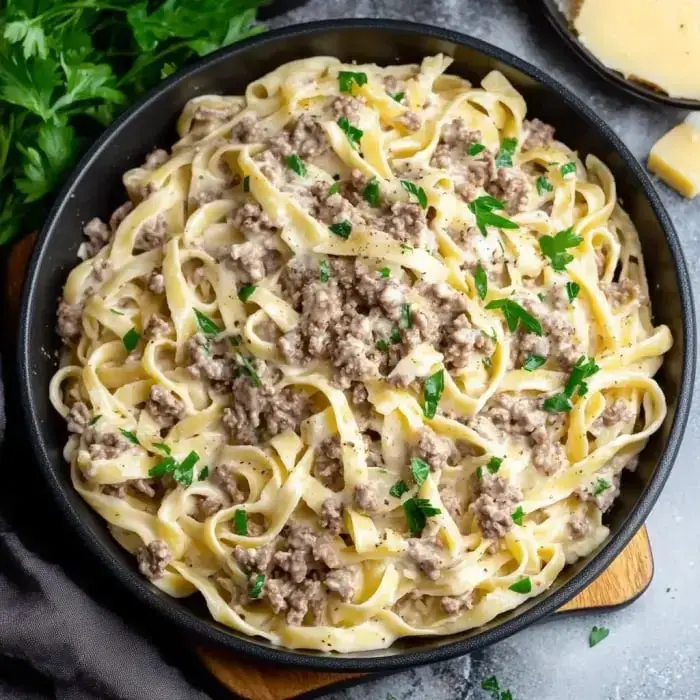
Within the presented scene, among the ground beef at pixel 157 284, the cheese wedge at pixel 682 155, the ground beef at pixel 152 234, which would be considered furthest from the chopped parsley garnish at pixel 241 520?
the cheese wedge at pixel 682 155

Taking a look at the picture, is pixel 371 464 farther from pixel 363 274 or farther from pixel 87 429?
pixel 87 429

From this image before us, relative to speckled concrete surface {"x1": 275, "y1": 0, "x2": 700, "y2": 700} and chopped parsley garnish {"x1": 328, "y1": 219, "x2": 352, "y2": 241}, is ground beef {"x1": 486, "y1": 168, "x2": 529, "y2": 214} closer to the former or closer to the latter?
chopped parsley garnish {"x1": 328, "y1": 219, "x2": 352, "y2": 241}

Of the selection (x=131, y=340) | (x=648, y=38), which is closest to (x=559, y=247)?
(x=648, y=38)

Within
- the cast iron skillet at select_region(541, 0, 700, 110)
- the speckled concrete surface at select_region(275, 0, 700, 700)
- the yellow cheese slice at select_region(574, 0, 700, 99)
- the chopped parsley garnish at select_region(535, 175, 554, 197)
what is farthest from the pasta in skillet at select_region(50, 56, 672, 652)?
the yellow cheese slice at select_region(574, 0, 700, 99)

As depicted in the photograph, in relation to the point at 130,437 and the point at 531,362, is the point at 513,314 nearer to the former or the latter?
the point at 531,362

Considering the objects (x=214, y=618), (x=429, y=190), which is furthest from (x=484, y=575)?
(x=429, y=190)

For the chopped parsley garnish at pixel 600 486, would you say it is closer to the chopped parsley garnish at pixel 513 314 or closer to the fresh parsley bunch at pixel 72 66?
the chopped parsley garnish at pixel 513 314

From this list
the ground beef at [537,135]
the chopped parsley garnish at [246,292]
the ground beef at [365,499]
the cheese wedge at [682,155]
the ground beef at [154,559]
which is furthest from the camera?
the cheese wedge at [682,155]
